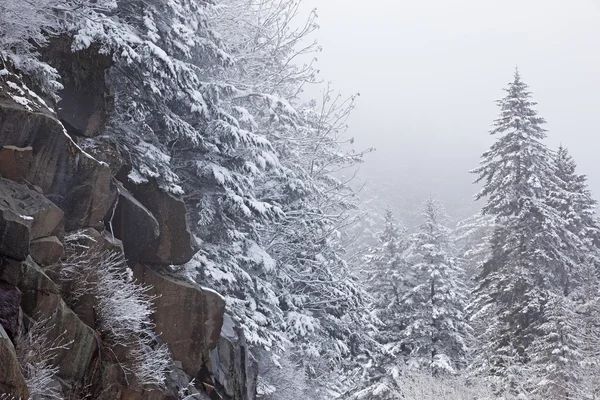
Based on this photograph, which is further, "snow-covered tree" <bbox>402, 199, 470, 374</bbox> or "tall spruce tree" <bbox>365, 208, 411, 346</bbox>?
"tall spruce tree" <bbox>365, 208, 411, 346</bbox>

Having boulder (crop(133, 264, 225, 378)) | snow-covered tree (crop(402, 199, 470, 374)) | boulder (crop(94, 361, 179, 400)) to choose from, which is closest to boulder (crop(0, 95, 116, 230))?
boulder (crop(133, 264, 225, 378))

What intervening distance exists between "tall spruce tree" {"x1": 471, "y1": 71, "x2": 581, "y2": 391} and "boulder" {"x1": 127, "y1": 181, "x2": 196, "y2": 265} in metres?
12.7

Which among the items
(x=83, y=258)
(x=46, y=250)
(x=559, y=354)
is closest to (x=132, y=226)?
(x=83, y=258)

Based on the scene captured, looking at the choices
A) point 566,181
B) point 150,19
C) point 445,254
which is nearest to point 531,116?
point 566,181

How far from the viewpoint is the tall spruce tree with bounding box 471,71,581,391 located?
18672 millimetres

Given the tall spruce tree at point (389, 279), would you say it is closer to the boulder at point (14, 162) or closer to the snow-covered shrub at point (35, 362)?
the boulder at point (14, 162)

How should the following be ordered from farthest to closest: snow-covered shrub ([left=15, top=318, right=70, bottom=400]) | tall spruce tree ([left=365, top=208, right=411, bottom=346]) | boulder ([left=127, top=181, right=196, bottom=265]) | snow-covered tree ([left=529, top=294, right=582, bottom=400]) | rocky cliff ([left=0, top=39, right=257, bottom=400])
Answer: tall spruce tree ([left=365, top=208, right=411, bottom=346])
snow-covered tree ([left=529, top=294, right=582, bottom=400])
boulder ([left=127, top=181, right=196, bottom=265])
rocky cliff ([left=0, top=39, right=257, bottom=400])
snow-covered shrub ([left=15, top=318, right=70, bottom=400])

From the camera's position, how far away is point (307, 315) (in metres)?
15.3

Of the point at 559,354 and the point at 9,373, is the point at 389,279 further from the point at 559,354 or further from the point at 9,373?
the point at 9,373

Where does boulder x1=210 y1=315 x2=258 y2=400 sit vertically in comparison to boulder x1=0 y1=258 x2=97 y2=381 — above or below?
below

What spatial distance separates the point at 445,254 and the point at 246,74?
16064 mm

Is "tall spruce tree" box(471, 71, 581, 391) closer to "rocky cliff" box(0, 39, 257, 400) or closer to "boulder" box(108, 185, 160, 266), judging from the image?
"rocky cliff" box(0, 39, 257, 400)

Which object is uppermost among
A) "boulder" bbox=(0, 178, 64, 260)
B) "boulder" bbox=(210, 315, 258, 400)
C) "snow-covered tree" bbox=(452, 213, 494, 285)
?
"snow-covered tree" bbox=(452, 213, 494, 285)

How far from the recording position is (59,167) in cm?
733
